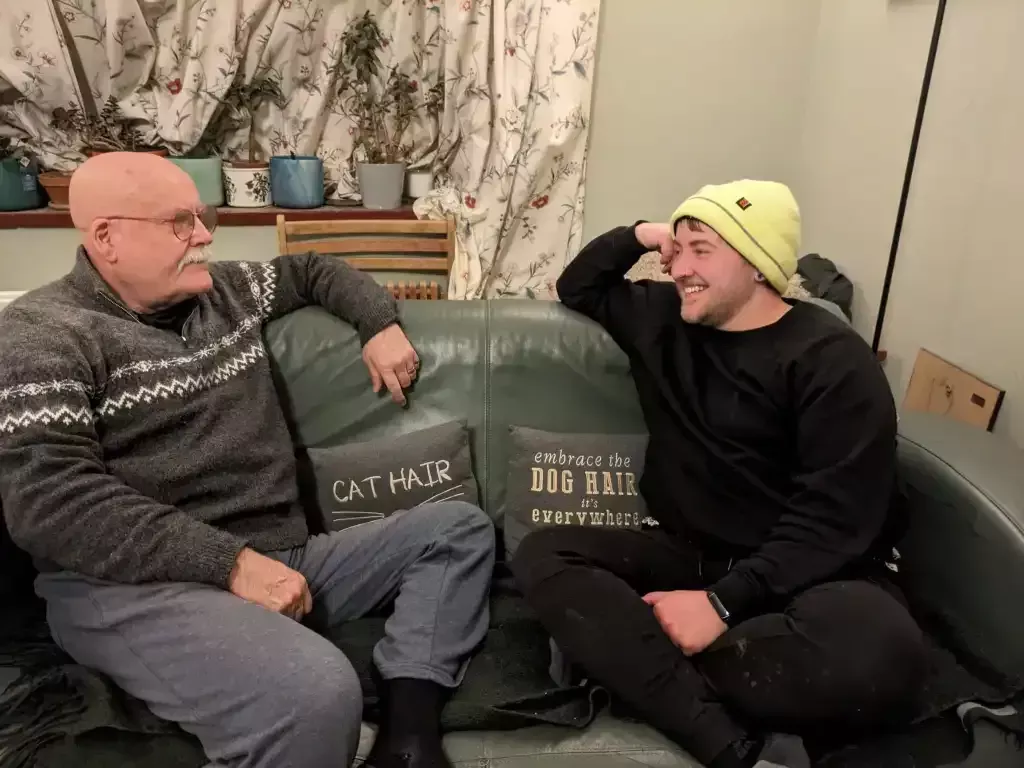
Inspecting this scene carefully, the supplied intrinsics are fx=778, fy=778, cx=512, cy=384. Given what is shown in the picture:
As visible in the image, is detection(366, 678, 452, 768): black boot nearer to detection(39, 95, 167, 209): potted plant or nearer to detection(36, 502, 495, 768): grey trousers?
detection(36, 502, 495, 768): grey trousers

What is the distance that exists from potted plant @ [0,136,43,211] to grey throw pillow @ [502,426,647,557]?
6.51ft

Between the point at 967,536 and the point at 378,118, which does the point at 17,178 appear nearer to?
the point at 378,118

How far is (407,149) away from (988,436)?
2.12 m

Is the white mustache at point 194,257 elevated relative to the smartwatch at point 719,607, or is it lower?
elevated

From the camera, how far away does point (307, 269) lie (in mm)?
1741

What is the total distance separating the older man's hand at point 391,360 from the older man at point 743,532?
16.9 inches

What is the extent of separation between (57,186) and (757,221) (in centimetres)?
226

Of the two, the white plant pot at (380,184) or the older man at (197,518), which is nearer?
the older man at (197,518)

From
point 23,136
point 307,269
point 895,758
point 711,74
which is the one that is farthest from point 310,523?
point 711,74

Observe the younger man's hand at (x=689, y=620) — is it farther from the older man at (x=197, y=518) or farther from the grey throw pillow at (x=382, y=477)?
the grey throw pillow at (x=382, y=477)

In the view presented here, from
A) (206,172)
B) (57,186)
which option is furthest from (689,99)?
(57,186)

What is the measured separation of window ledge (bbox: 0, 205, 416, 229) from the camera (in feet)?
8.29

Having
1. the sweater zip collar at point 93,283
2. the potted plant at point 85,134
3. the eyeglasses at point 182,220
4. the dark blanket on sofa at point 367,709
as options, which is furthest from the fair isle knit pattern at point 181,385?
the potted plant at point 85,134

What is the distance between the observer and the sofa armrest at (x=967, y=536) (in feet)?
4.26
